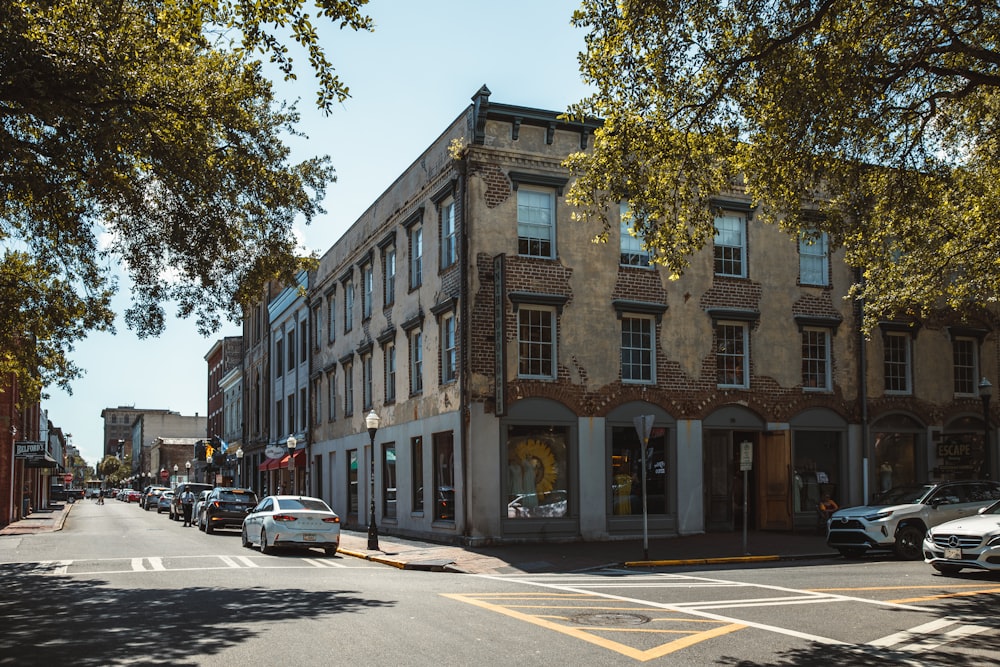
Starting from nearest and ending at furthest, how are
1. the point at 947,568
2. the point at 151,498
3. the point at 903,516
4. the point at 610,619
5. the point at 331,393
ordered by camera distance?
the point at 610,619
the point at 947,568
the point at 903,516
the point at 331,393
the point at 151,498

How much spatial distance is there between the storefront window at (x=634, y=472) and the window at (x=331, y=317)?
16076mm

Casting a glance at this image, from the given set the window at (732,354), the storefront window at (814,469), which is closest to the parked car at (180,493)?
the window at (732,354)

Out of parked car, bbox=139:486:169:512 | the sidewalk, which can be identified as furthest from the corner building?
parked car, bbox=139:486:169:512

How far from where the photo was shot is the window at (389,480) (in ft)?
97.6

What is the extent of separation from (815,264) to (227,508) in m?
20.2

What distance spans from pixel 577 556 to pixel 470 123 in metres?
11.2

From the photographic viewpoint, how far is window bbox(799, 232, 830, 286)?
28.0 metres

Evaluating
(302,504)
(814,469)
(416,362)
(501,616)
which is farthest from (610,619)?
(814,469)

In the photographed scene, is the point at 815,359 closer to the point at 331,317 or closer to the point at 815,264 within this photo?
the point at 815,264

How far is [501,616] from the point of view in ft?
36.5

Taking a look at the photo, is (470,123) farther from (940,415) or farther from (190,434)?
(190,434)

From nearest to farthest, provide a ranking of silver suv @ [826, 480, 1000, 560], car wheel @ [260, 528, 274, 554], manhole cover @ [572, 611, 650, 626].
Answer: manhole cover @ [572, 611, 650, 626]
silver suv @ [826, 480, 1000, 560]
car wheel @ [260, 528, 274, 554]

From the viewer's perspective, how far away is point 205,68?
14711mm

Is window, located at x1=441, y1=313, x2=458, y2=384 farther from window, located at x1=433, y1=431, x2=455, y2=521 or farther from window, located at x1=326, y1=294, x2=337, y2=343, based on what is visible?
window, located at x1=326, y1=294, x2=337, y2=343
